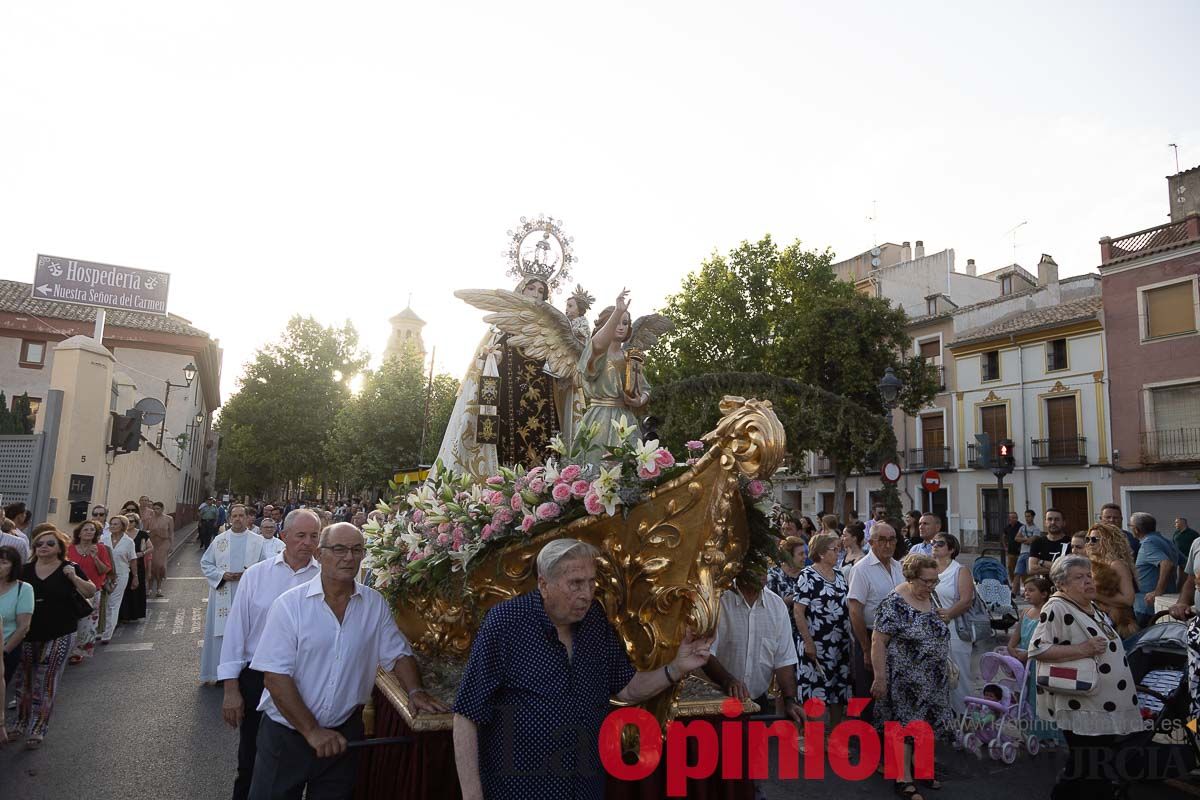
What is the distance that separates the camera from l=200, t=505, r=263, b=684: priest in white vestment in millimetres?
7574

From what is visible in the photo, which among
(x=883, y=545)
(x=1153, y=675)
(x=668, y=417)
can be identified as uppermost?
(x=668, y=417)

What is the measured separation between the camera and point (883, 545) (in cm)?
566

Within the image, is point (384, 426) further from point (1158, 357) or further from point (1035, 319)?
point (1158, 357)

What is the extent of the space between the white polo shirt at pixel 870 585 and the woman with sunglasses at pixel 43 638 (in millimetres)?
5813

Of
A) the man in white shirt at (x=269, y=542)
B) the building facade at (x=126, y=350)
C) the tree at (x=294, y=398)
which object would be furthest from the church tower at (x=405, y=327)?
the man in white shirt at (x=269, y=542)

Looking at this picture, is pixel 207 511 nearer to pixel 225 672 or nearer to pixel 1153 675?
pixel 225 672

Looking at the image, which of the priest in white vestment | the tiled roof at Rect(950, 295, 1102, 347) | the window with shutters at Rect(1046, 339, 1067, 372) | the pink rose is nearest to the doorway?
the window with shutters at Rect(1046, 339, 1067, 372)

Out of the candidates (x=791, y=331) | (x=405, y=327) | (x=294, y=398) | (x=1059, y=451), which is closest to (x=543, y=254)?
(x=791, y=331)

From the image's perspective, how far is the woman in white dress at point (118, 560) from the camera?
10.0m

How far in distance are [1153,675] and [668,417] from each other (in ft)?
34.9

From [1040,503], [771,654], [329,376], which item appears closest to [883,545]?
[771,654]

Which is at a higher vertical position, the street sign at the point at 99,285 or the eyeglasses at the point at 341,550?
the street sign at the point at 99,285

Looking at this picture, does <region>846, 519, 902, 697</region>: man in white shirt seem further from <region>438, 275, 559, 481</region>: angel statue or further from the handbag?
<region>438, 275, 559, 481</region>: angel statue

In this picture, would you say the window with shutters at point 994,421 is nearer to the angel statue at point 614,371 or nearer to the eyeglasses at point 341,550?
the angel statue at point 614,371
